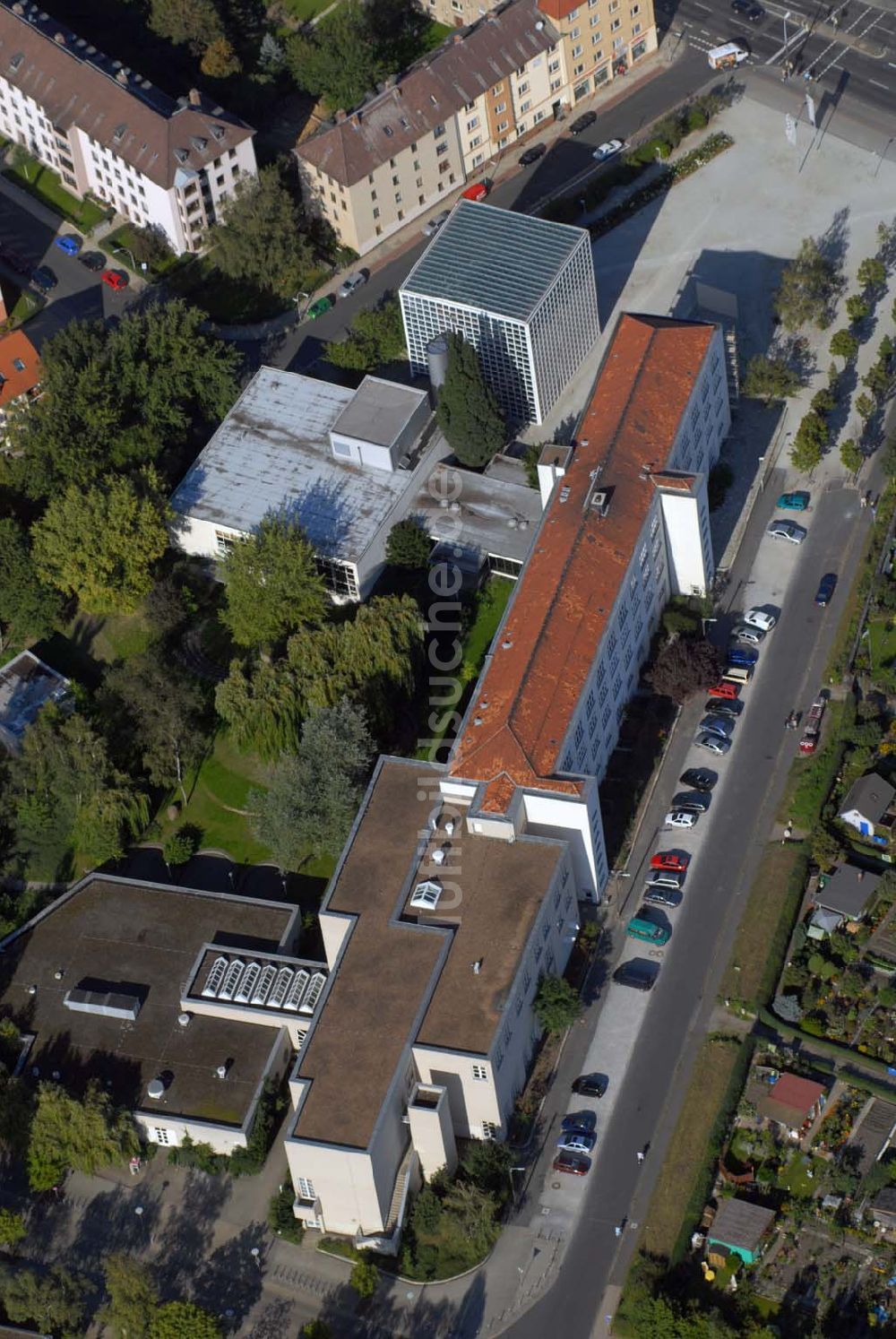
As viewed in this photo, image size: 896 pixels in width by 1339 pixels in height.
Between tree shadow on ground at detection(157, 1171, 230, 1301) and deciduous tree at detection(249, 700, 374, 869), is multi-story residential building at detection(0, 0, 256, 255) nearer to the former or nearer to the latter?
deciduous tree at detection(249, 700, 374, 869)

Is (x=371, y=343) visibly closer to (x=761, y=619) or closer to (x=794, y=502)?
(x=794, y=502)

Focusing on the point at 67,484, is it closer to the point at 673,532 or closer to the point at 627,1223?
the point at 673,532

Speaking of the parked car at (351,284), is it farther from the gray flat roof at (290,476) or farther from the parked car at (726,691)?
the parked car at (726,691)

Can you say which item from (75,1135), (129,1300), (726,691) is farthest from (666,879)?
(129,1300)

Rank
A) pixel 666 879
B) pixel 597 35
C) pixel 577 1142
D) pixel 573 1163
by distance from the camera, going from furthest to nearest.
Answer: pixel 597 35 → pixel 666 879 → pixel 577 1142 → pixel 573 1163

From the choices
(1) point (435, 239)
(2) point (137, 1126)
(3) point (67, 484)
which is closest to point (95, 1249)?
(2) point (137, 1126)

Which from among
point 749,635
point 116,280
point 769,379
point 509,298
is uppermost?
point 769,379
